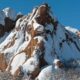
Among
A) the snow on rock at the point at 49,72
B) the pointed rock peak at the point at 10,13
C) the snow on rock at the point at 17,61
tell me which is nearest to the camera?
the snow on rock at the point at 49,72

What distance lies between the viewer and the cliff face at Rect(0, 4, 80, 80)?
114812mm

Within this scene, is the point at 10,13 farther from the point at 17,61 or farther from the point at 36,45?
the point at 17,61

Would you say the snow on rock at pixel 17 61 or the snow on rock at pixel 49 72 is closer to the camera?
the snow on rock at pixel 49 72

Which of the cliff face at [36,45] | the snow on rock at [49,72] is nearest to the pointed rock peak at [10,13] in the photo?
the cliff face at [36,45]

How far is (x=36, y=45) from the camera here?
118625mm

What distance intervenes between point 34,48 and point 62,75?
1454cm

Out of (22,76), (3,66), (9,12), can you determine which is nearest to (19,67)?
(22,76)

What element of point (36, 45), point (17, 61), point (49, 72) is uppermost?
point (36, 45)

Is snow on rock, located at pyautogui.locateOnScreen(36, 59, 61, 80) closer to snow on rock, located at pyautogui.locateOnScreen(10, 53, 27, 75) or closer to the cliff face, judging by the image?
the cliff face

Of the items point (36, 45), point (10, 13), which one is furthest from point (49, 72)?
point (10, 13)

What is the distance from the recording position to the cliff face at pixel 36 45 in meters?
115

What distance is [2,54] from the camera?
125438mm

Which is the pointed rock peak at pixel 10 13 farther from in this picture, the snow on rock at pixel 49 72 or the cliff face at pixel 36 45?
the snow on rock at pixel 49 72

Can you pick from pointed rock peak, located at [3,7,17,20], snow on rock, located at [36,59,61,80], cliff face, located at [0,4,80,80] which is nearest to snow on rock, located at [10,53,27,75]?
cliff face, located at [0,4,80,80]
